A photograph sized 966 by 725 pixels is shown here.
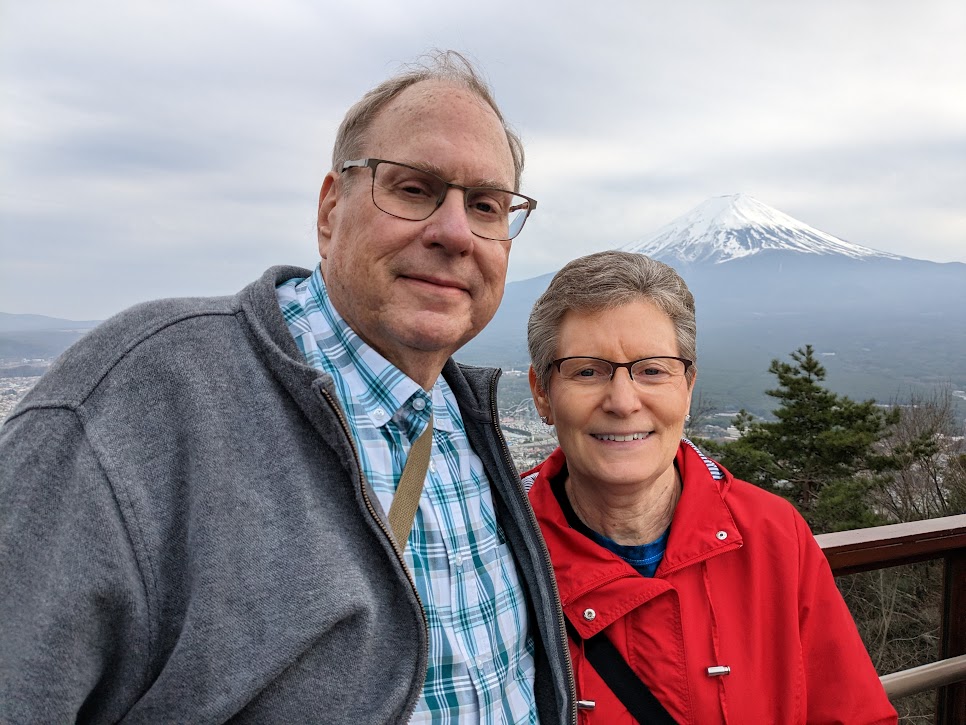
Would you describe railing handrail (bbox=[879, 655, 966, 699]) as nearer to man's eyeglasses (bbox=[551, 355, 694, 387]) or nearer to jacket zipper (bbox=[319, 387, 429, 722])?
man's eyeglasses (bbox=[551, 355, 694, 387])

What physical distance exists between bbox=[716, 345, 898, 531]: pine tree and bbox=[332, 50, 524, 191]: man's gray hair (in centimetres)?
2450

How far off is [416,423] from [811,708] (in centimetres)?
133

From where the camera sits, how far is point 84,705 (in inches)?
47.1

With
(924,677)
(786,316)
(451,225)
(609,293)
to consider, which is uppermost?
(786,316)

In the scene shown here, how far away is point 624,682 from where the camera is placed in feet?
6.17

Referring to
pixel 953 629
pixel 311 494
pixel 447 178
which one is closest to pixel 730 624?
pixel 311 494

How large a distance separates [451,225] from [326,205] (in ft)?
1.30

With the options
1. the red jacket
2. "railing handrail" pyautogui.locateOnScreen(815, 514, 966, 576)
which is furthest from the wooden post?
the red jacket

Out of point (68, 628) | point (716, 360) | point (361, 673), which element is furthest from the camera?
point (716, 360)

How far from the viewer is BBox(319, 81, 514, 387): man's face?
171 centimetres

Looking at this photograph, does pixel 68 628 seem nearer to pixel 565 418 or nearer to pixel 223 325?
pixel 223 325

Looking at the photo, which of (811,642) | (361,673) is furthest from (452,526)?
(811,642)

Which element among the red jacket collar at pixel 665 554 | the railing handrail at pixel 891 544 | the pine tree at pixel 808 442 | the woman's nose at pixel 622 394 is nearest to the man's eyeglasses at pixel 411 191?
the woman's nose at pixel 622 394

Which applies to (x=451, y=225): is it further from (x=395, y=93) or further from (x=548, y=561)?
(x=548, y=561)
